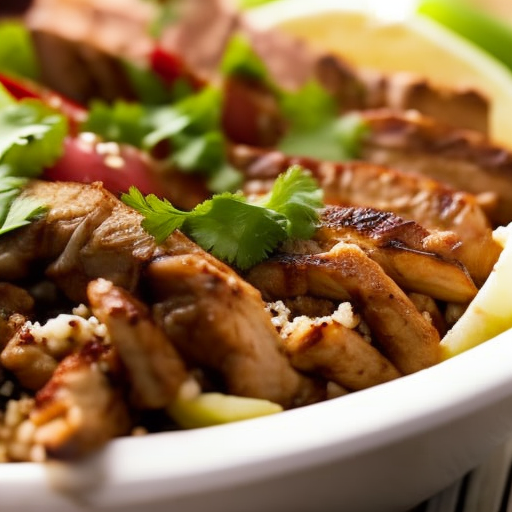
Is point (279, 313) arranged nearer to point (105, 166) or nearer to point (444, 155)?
point (105, 166)

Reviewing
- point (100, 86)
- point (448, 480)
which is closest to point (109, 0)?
point (100, 86)

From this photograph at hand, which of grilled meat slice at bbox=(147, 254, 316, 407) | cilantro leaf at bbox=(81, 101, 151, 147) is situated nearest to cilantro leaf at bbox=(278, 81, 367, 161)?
cilantro leaf at bbox=(81, 101, 151, 147)

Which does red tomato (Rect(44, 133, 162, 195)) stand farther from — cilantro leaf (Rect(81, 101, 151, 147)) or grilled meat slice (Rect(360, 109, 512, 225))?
grilled meat slice (Rect(360, 109, 512, 225))

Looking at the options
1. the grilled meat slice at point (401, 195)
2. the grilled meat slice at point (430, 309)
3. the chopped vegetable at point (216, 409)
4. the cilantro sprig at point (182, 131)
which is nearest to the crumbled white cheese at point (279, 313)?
the chopped vegetable at point (216, 409)

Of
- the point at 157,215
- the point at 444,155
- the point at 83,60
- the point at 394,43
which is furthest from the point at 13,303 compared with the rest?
the point at 394,43

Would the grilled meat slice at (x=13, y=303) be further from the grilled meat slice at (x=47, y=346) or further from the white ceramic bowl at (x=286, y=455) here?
the white ceramic bowl at (x=286, y=455)
